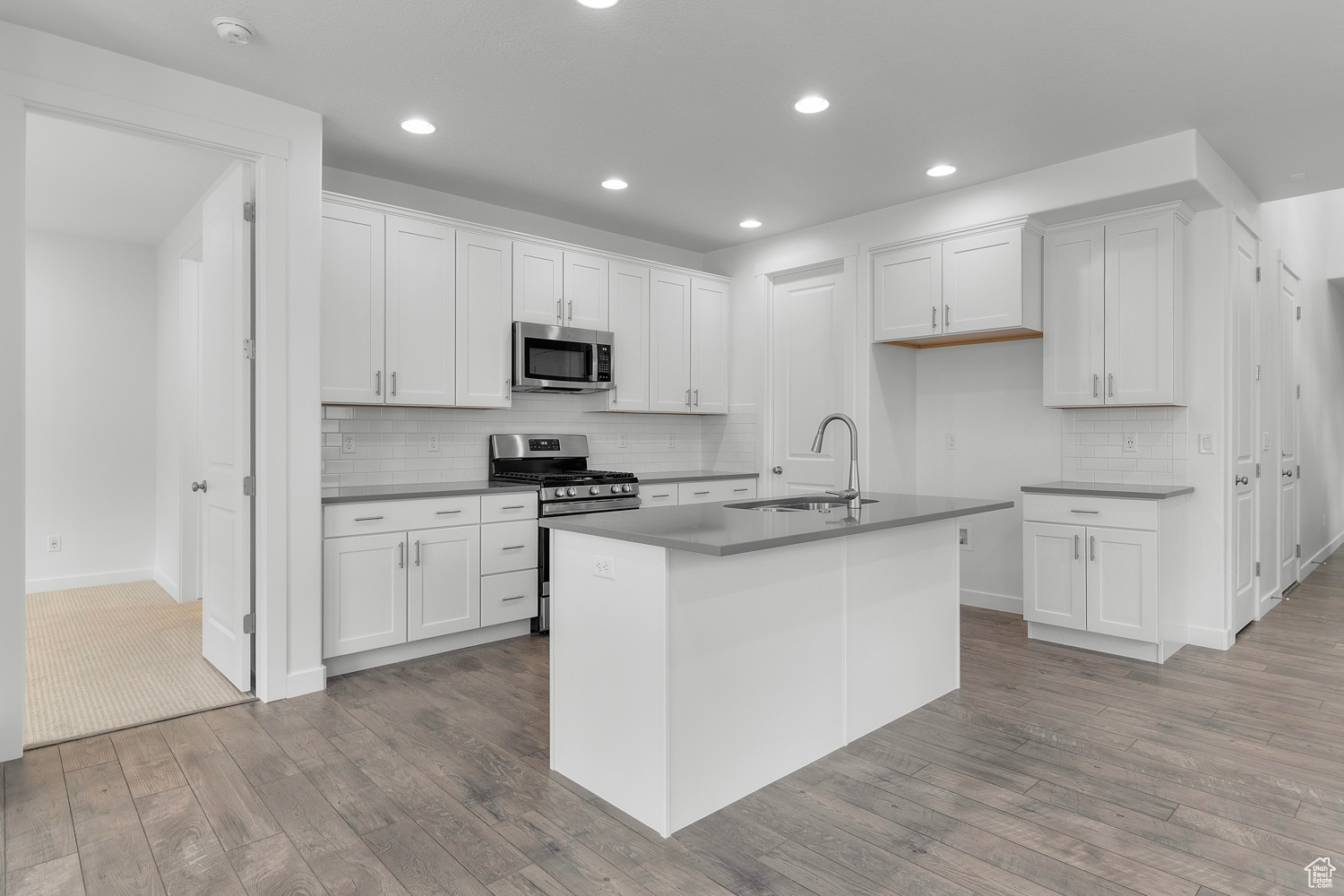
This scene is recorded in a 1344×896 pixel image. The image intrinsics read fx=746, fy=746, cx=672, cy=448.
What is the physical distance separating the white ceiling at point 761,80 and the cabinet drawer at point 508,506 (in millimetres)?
1885

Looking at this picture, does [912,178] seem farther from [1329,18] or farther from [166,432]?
[166,432]

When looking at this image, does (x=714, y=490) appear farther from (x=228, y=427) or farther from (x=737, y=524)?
(x=228, y=427)

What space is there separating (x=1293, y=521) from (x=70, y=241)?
378 inches

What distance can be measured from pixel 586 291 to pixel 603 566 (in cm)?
302

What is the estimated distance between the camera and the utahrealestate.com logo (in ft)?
6.42

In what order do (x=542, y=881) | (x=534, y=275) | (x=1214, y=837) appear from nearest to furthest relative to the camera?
(x=542, y=881) < (x=1214, y=837) < (x=534, y=275)

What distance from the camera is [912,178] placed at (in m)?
4.44

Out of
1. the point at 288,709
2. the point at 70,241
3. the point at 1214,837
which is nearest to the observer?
the point at 1214,837

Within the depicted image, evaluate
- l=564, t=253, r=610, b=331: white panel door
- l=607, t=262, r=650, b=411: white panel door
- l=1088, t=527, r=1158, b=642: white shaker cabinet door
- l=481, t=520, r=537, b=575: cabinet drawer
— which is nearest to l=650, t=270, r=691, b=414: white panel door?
l=607, t=262, r=650, b=411: white panel door

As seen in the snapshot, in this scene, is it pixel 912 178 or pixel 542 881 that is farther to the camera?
pixel 912 178

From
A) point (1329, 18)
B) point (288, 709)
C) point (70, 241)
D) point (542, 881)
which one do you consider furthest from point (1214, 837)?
point (70, 241)

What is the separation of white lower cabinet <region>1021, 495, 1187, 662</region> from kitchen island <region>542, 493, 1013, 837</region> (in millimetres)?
1509

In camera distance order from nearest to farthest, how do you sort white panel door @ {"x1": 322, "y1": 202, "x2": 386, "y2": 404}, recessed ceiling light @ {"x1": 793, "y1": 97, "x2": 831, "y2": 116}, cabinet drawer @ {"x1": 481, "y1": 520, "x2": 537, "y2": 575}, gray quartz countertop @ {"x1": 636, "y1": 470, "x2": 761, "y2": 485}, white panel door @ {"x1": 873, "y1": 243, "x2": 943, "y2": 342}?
recessed ceiling light @ {"x1": 793, "y1": 97, "x2": 831, "y2": 116}, white panel door @ {"x1": 322, "y1": 202, "x2": 386, "y2": 404}, cabinet drawer @ {"x1": 481, "y1": 520, "x2": 537, "y2": 575}, white panel door @ {"x1": 873, "y1": 243, "x2": 943, "y2": 342}, gray quartz countertop @ {"x1": 636, "y1": 470, "x2": 761, "y2": 485}

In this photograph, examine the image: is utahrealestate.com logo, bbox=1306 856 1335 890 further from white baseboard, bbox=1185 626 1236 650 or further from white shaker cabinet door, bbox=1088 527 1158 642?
white baseboard, bbox=1185 626 1236 650
